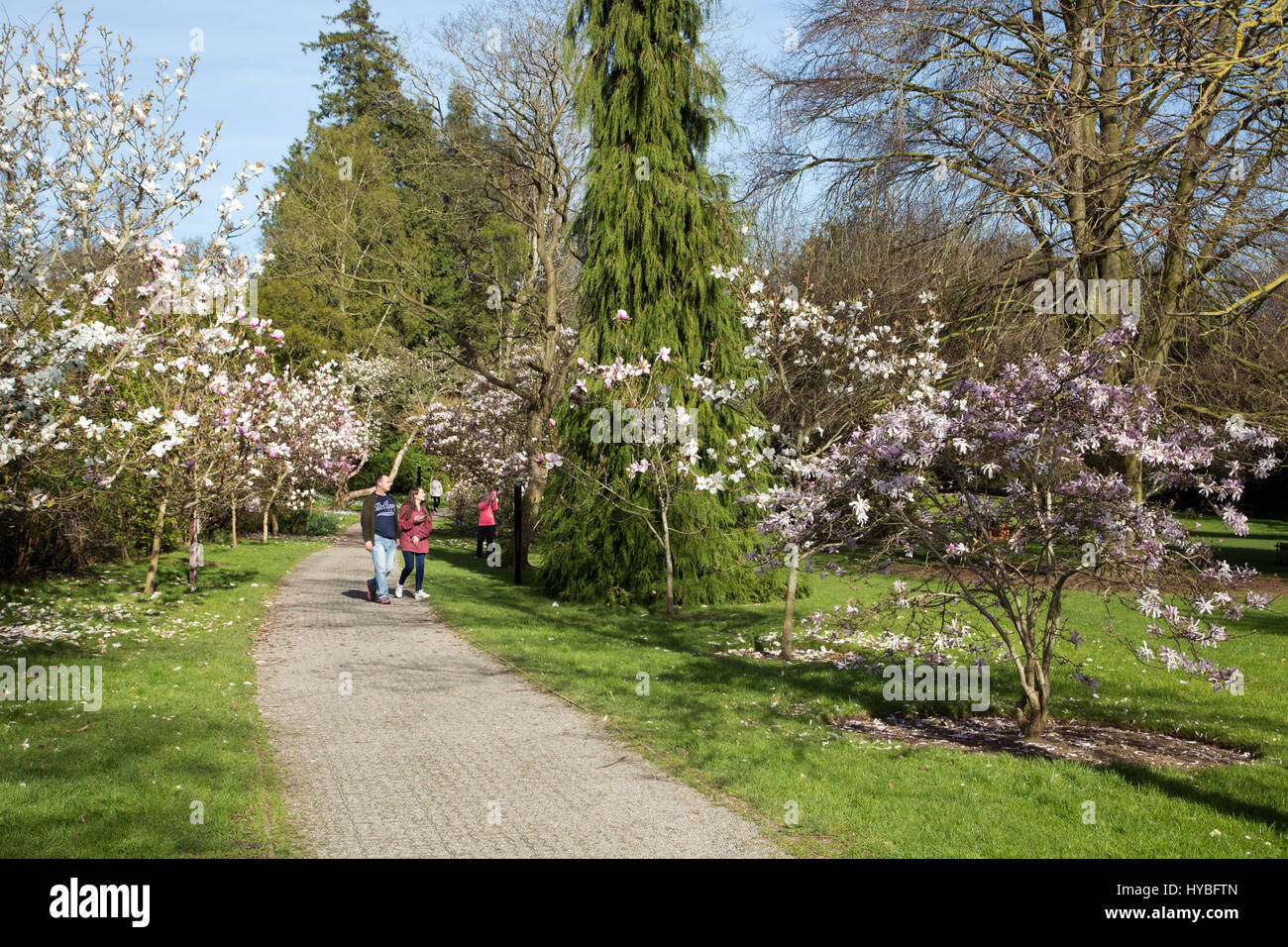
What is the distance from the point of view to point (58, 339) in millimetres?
7570

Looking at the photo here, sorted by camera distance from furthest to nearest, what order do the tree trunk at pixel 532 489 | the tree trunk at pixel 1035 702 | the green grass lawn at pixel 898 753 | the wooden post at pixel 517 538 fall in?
the tree trunk at pixel 532 489
the wooden post at pixel 517 538
the tree trunk at pixel 1035 702
the green grass lawn at pixel 898 753

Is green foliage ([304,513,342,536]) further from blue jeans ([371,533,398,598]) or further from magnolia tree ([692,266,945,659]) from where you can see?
magnolia tree ([692,266,945,659])

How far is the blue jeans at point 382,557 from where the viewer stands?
14.3 metres

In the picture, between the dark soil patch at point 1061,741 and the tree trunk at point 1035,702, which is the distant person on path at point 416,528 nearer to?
the dark soil patch at point 1061,741

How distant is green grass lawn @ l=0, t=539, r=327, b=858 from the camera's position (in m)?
4.95

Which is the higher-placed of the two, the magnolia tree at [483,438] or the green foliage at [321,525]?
the magnolia tree at [483,438]

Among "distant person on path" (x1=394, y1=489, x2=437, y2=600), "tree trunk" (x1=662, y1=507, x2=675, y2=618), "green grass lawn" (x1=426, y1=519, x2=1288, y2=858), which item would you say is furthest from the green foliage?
"tree trunk" (x1=662, y1=507, x2=675, y2=618)

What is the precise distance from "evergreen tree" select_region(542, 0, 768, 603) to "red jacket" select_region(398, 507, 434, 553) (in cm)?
248

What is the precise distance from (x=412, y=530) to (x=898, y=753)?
9707 millimetres

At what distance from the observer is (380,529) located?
14094 mm

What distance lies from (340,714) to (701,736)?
3076 mm

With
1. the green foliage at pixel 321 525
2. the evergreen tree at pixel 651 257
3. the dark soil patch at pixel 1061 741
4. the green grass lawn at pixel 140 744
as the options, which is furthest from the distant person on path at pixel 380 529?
the green foliage at pixel 321 525

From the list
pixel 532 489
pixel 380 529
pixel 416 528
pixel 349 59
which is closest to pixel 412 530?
pixel 416 528

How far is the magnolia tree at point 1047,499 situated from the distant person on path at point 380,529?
8519 millimetres
